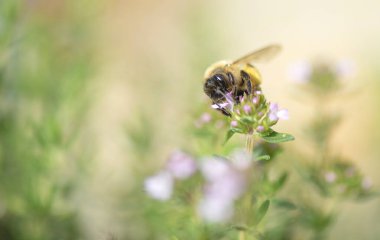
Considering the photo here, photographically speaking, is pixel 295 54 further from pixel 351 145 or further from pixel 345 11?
pixel 351 145

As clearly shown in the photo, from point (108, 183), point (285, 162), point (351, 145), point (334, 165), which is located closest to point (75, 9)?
point (108, 183)

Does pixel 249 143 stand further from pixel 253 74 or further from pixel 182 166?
pixel 253 74

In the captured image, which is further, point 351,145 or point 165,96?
point 351,145

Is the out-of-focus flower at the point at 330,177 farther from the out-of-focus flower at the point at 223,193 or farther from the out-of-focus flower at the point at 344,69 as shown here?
the out-of-focus flower at the point at 223,193

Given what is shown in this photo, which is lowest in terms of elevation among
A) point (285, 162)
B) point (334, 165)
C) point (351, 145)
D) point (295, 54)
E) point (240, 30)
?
point (334, 165)

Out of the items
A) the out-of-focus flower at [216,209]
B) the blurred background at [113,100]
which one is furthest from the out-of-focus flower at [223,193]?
the blurred background at [113,100]

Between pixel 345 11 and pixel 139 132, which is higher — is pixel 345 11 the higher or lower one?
the higher one
